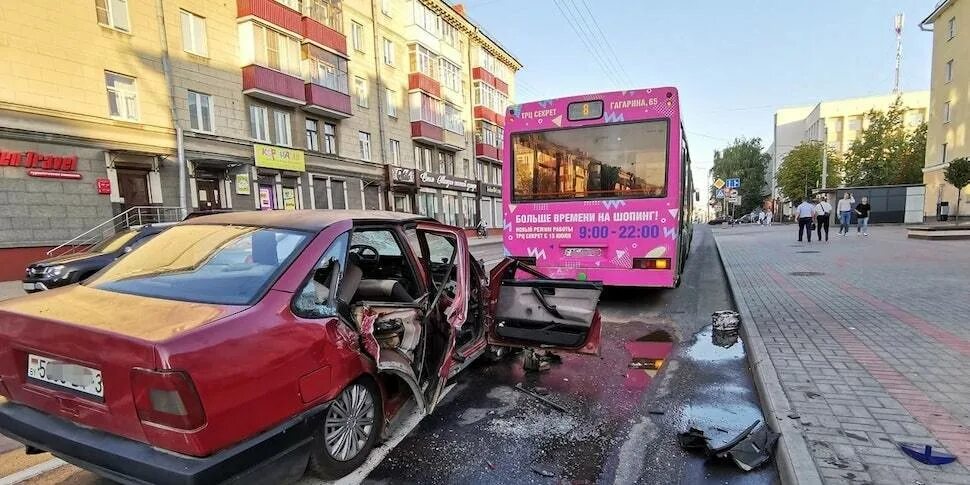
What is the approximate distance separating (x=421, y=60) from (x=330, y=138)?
981 cm

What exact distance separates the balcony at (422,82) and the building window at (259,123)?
457 inches

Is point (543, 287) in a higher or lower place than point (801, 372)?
higher

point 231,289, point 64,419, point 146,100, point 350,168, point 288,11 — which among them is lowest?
point 64,419

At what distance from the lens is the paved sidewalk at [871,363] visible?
9.23 ft

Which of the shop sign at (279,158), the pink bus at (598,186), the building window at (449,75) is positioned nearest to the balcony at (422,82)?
the building window at (449,75)

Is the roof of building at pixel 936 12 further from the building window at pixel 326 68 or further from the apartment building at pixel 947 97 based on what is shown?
the building window at pixel 326 68

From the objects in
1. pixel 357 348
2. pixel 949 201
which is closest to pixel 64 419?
pixel 357 348

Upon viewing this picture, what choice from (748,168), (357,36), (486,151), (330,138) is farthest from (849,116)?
(330,138)

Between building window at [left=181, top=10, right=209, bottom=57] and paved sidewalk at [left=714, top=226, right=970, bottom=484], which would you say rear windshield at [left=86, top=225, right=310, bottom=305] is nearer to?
paved sidewalk at [left=714, top=226, right=970, bottom=484]

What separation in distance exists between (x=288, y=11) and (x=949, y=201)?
39921mm

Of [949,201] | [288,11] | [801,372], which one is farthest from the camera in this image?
[949,201]

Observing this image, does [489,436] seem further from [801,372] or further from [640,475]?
[801,372]

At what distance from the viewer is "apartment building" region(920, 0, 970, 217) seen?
2955 centimetres

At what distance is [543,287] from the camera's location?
4.68 meters
